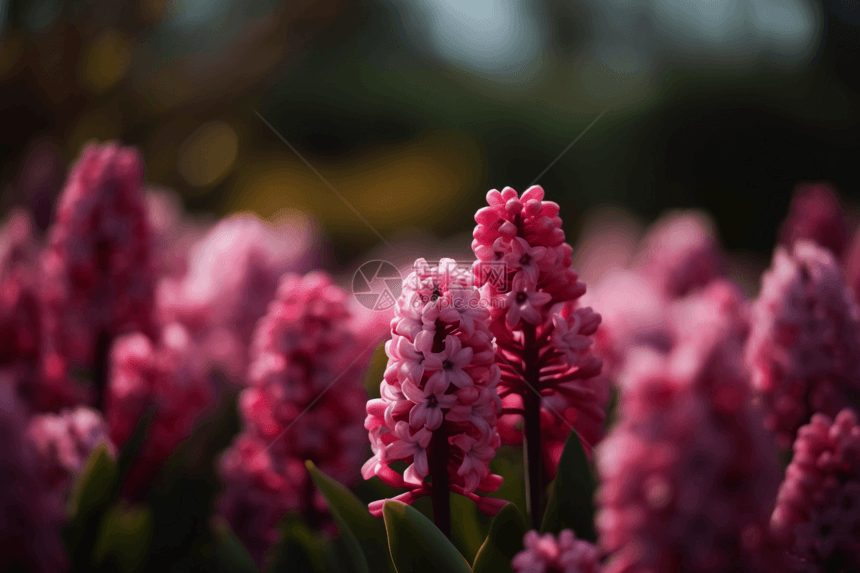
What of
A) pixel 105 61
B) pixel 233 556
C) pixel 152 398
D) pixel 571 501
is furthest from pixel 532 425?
pixel 105 61

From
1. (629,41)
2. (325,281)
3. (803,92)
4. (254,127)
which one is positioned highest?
(254,127)

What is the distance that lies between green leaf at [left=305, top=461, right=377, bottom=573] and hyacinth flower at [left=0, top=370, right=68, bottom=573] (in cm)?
40

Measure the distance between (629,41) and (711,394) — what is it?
9.48ft

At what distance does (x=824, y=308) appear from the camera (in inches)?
21.8

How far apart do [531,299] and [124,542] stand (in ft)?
2.15

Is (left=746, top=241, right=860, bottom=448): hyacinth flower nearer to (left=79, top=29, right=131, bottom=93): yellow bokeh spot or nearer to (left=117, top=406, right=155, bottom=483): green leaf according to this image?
(left=117, top=406, right=155, bottom=483): green leaf

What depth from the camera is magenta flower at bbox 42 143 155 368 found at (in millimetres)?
930

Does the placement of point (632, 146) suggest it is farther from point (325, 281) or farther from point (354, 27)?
point (325, 281)

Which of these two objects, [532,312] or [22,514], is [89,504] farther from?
[532,312]

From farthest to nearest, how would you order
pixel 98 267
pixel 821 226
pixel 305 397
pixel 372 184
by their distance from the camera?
pixel 372 184 → pixel 821 226 → pixel 98 267 → pixel 305 397

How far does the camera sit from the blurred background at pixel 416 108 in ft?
8.49

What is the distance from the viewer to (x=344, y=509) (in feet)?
1.50

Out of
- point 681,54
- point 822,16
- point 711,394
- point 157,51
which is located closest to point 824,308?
point 711,394

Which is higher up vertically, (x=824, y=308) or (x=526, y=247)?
(x=526, y=247)
